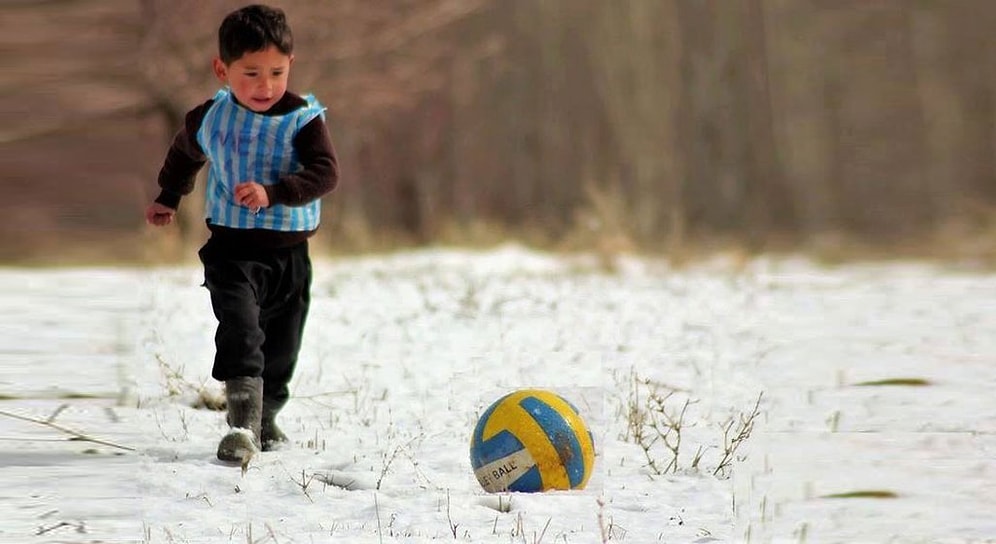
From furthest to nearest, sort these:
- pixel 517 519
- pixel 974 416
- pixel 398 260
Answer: pixel 398 260, pixel 974 416, pixel 517 519

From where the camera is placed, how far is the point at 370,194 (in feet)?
79.7

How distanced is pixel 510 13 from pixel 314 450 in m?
22.1

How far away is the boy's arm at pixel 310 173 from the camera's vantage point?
196 inches

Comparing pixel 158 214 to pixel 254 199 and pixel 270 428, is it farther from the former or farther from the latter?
pixel 270 428

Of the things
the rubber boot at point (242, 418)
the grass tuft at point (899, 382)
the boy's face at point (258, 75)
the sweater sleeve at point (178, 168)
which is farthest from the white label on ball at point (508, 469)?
the grass tuft at point (899, 382)

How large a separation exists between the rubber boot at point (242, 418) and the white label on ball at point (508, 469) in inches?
39.9

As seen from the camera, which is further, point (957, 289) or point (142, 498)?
point (957, 289)

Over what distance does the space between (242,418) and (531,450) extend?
125 centimetres

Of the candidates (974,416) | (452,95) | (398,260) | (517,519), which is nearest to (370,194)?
(452,95)

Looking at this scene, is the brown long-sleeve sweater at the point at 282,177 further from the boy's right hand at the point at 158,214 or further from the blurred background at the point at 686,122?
the blurred background at the point at 686,122

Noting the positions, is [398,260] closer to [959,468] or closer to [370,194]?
[370,194]

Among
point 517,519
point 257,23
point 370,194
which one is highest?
point 370,194

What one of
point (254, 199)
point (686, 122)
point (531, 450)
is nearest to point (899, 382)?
point (531, 450)

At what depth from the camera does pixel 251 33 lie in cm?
488
